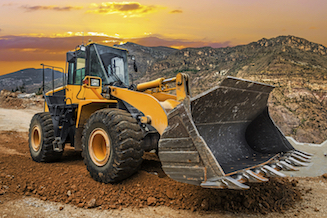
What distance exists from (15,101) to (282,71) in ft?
86.4

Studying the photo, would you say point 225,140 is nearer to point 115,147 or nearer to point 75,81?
point 115,147

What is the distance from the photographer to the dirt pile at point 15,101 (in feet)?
78.4

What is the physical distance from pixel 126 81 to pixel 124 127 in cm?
249

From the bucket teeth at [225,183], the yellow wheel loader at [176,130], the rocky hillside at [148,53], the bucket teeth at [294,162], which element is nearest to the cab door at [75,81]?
the yellow wheel loader at [176,130]

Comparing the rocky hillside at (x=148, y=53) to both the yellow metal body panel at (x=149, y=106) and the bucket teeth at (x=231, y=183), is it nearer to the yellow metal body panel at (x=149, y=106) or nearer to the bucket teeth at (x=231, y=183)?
the yellow metal body panel at (x=149, y=106)

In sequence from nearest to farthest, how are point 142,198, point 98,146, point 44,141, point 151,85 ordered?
point 142,198 → point 98,146 → point 151,85 → point 44,141

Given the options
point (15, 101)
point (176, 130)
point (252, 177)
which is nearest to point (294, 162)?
point (252, 177)

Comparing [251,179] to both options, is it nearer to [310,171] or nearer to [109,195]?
[109,195]

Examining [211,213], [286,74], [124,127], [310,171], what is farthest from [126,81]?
[286,74]

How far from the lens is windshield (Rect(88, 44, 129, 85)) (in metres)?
6.02

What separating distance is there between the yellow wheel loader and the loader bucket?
0.5 inches

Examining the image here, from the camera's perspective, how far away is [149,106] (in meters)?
4.68

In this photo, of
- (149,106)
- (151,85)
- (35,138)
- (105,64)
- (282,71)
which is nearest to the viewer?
(149,106)

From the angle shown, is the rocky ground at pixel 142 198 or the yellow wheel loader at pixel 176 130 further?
the rocky ground at pixel 142 198
